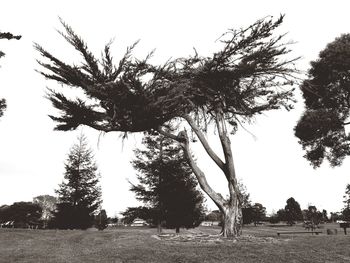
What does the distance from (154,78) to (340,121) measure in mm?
15439

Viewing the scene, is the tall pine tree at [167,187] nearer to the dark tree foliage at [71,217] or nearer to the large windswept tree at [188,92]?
the dark tree foliage at [71,217]

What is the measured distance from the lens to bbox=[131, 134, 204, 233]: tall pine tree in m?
27.7

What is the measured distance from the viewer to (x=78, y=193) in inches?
1396

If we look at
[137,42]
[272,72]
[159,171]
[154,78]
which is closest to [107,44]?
[137,42]

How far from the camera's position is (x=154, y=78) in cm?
1105

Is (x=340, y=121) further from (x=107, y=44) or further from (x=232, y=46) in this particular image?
(x=107, y=44)

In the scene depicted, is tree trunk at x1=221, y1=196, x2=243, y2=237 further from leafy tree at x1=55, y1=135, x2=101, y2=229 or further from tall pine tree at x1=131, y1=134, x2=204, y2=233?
leafy tree at x1=55, y1=135, x2=101, y2=229

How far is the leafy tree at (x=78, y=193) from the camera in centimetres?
3269

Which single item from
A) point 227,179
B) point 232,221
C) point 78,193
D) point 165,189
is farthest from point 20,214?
point 232,221

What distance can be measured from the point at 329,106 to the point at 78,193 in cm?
2772

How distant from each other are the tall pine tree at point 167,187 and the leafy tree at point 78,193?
793 cm

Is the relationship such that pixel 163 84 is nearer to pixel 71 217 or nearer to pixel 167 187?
pixel 167 187

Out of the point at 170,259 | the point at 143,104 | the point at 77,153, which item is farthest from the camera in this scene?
the point at 77,153

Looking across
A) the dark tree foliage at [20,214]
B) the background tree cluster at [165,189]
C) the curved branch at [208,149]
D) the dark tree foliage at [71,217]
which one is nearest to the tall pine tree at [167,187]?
the background tree cluster at [165,189]
